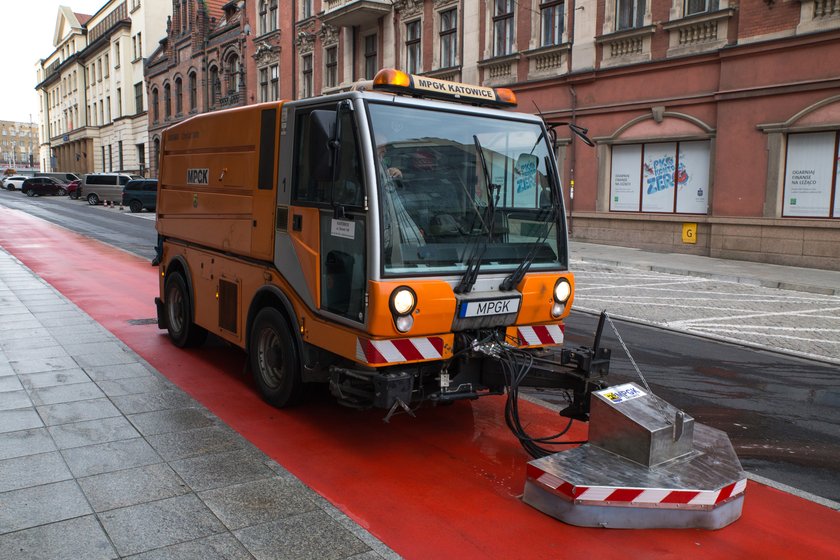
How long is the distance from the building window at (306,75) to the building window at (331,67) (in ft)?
6.54

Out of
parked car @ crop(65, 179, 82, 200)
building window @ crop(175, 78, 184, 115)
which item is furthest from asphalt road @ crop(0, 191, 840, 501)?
parked car @ crop(65, 179, 82, 200)

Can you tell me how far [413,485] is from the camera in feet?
16.4

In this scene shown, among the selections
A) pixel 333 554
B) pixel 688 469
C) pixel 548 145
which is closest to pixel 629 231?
pixel 548 145

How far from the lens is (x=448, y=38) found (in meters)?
27.5

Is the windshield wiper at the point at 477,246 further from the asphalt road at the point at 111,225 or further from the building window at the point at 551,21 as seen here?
the building window at the point at 551,21

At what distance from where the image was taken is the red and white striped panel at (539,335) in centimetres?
591

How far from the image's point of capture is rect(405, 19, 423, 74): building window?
29.1m

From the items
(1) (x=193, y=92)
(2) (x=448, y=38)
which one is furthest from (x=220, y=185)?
(1) (x=193, y=92)

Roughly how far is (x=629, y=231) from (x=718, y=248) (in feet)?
10.1

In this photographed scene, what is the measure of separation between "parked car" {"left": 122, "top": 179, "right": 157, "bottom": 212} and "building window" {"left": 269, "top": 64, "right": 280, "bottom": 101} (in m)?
8.39

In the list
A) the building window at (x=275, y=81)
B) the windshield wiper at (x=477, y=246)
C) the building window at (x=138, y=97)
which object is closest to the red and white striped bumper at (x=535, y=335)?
the windshield wiper at (x=477, y=246)

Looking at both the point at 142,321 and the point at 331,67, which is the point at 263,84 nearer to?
the point at 331,67

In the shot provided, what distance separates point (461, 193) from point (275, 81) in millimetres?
37485

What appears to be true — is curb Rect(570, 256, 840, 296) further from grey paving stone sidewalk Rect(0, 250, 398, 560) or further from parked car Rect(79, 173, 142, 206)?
parked car Rect(79, 173, 142, 206)
